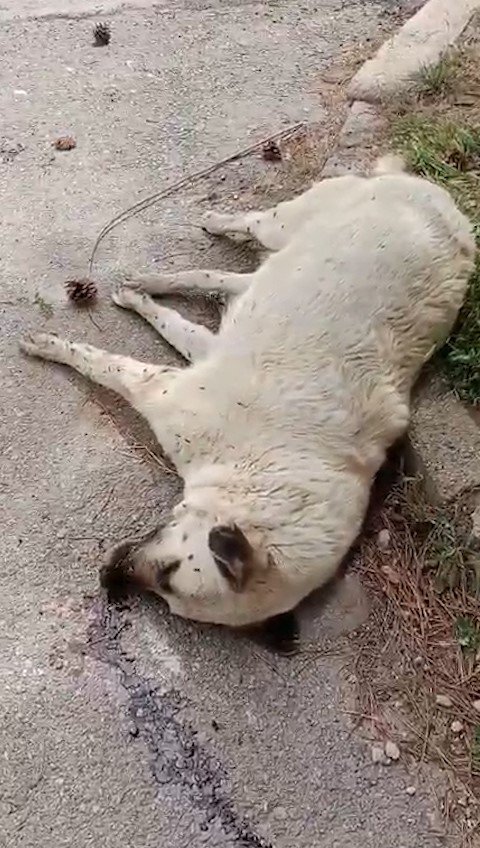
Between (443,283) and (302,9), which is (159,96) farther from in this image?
(443,283)

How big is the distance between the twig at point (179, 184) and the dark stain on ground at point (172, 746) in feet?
6.60

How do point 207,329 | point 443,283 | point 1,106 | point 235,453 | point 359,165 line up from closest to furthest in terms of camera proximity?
1. point 235,453
2. point 443,283
3. point 207,329
4. point 359,165
5. point 1,106

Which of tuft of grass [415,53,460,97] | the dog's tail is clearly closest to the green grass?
the dog's tail

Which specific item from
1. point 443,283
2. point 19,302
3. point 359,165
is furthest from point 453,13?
point 19,302

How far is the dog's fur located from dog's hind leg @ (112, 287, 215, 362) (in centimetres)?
1

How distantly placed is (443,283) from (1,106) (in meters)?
3.00

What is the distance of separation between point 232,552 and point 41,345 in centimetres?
170

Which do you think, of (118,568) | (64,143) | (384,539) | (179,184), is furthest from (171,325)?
(64,143)

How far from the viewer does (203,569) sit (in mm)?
3938

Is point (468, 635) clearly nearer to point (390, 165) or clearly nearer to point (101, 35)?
point (390, 165)

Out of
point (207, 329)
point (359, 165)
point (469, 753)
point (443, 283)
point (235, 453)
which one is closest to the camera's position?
point (469, 753)

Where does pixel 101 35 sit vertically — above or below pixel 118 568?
above

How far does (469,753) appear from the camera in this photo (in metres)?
3.94

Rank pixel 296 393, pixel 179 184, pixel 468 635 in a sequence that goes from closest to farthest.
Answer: pixel 468 635
pixel 296 393
pixel 179 184
